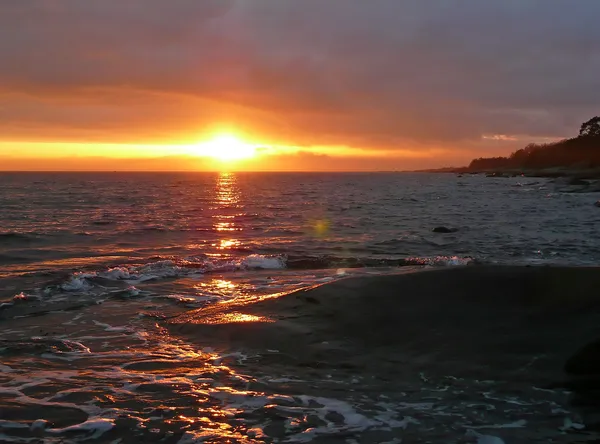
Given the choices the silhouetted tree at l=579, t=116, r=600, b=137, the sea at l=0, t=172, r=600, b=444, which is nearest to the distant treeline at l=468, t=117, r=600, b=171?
the silhouetted tree at l=579, t=116, r=600, b=137

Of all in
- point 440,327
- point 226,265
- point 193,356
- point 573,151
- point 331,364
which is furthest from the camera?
point 573,151

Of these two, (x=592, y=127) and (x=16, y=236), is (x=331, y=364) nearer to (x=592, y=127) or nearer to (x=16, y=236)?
(x=16, y=236)

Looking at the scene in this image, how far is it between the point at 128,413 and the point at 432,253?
663 inches

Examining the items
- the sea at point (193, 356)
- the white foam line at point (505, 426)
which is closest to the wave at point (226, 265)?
the sea at point (193, 356)

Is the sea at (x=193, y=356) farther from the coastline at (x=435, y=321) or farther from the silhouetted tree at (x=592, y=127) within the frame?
the silhouetted tree at (x=592, y=127)

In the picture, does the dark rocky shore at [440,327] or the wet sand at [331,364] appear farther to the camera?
the dark rocky shore at [440,327]

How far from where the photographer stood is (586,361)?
7.71 metres

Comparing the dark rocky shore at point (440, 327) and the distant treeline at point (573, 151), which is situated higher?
the distant treeline at point (573, 151)

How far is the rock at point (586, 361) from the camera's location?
760cm

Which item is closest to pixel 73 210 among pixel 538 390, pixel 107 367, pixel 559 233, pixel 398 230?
pixel 398 230

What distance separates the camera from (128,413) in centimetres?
654

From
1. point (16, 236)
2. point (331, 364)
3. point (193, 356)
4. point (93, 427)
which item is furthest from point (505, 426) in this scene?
point (16, 236)

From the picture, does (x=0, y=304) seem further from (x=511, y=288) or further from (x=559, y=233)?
(x=559, y=233)

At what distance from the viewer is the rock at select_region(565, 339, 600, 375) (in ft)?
24.9
